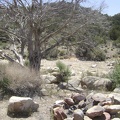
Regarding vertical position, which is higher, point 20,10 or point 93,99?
point 20,10

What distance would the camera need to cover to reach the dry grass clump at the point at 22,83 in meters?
7.40

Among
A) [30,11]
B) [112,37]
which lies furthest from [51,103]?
[112,37]

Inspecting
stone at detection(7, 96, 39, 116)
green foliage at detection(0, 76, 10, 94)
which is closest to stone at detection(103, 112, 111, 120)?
stone at detection(7, 96, 39, 116)

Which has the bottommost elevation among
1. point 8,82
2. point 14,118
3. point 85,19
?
point 14,118

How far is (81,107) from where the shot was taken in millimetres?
6316

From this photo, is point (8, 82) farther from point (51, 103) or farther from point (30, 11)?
point (30, 11)

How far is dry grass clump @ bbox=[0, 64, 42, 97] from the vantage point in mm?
7402

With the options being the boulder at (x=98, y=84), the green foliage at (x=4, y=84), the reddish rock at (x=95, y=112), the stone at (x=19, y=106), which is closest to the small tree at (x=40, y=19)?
the boulder at (x=98, y=84)

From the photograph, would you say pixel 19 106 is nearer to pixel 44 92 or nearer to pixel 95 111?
pixel 95 111

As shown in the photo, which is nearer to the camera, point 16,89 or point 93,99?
point 93,99

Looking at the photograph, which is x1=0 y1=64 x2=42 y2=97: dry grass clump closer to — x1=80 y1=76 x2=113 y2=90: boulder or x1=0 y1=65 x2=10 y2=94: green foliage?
x1=0 y1=65 x2=10 y2=94: green foliage

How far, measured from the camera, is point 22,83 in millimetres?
7523

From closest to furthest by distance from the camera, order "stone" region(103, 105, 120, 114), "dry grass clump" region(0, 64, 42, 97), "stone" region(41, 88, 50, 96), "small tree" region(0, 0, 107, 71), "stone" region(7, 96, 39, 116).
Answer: "stone" region(103, 105, 120, 114)
"stone" region(7, 96, 39, 116)
"dry grass clump" region(0, 64, 42, 97)
"stone" region(41, 88, 50, 96)
"small tree" region(0, 0, 107, 71)

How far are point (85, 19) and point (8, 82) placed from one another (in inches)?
160
